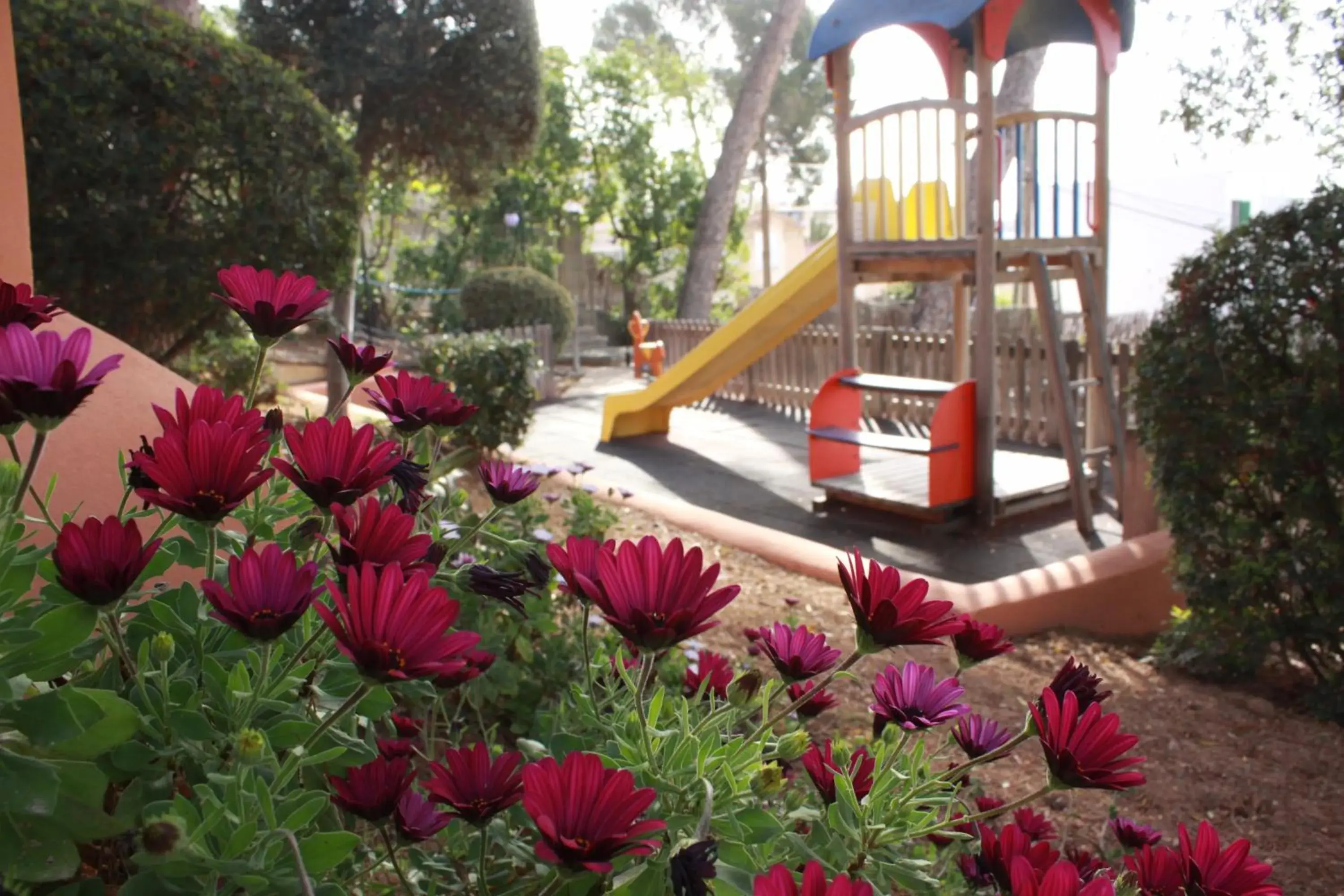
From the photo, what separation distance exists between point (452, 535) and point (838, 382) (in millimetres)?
6478

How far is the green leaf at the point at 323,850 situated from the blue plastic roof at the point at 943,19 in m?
6.97

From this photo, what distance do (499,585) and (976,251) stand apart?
676cm

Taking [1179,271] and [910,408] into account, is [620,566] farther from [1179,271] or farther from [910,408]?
[910,408]

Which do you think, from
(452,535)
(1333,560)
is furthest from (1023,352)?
(452,535)

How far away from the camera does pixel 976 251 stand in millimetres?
7281

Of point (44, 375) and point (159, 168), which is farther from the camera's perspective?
Answer: point (159, 168)

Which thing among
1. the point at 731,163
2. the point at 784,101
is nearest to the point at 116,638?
the point at 731,163

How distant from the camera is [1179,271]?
4344mm

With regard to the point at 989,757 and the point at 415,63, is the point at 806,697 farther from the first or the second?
the point at 415,63

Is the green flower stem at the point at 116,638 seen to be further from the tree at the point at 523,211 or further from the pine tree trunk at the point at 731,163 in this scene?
the tree at the point at 523,211

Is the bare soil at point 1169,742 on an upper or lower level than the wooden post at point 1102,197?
lower

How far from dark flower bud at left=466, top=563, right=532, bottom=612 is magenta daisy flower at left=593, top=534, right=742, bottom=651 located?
171 mm

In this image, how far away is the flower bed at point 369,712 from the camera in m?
0.78

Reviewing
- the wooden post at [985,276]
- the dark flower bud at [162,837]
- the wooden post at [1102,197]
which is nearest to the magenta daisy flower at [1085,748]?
the dark flower bud at [162,837]
